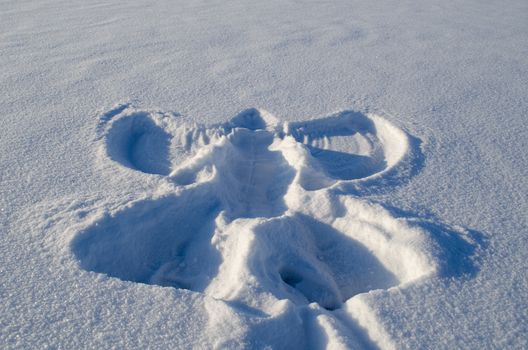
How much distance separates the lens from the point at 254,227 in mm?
1377

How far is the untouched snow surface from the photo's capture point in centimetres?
113

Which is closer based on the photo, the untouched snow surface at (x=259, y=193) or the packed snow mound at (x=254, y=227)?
the untouched snow surface at (x=259, y=193)

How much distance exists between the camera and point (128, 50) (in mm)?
2658

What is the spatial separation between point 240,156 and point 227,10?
2.02 m

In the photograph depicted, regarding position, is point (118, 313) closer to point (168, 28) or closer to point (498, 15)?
point (168, 28)

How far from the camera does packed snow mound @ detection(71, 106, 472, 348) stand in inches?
51.3

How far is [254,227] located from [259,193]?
1.05 feet

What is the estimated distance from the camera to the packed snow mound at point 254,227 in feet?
4.28

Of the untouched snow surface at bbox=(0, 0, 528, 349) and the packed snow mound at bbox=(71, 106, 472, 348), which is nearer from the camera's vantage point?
the untouched snow surface at bbox=(0, 0, 528, 349)

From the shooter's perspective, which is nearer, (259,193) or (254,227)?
(254,227)

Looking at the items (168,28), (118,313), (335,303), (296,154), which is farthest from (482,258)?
(168,28)

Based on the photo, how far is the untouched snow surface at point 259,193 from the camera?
113 cm

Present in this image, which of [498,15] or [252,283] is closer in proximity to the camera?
[252,283]

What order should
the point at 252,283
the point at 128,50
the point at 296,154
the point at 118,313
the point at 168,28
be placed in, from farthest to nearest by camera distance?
the point at 168,28 < the point at 128,50 < the point at 296,154 < the point at 252,283 < the point at 118,313
